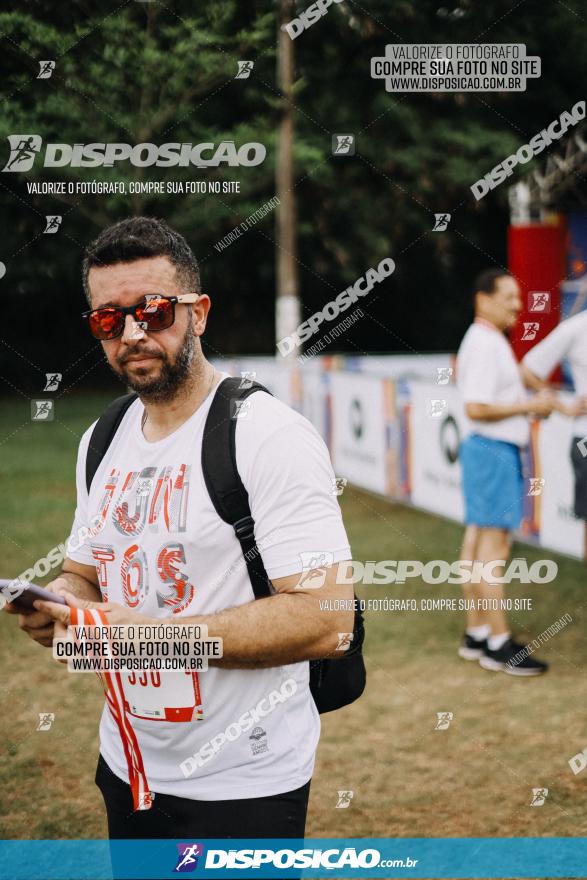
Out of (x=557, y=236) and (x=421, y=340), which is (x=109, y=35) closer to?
(x=557, y=236)

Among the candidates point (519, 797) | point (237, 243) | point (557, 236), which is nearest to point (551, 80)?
point (557, 236)

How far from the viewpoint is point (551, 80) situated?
61.6 feet

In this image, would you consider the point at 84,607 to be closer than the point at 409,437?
Yes

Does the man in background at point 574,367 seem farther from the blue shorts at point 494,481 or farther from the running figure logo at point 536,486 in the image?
the running figure logo at point 536,486

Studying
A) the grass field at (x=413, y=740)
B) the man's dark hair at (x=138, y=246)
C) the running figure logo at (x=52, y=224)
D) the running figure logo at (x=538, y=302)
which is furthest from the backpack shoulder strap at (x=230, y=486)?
the running figure logo at (x=538, y=302)

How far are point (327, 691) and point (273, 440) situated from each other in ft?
2.19

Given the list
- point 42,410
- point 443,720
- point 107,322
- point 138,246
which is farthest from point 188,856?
point 42,410

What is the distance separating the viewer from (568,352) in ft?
17.2

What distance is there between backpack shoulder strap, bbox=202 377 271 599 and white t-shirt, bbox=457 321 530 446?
3.43 m

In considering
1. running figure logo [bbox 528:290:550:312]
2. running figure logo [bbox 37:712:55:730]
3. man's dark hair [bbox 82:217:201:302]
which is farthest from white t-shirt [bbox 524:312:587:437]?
man's dark hair [bbox 82:217:201:302]

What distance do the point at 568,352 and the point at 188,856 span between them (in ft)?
12.3

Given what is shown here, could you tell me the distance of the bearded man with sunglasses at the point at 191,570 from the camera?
1877mm

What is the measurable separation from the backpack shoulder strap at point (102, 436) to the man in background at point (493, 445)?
326 centimetres

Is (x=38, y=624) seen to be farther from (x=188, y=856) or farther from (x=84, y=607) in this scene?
(x=188, y=856)
